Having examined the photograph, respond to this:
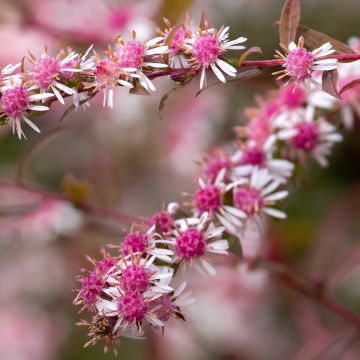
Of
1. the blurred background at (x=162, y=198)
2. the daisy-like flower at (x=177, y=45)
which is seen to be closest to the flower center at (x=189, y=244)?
the daisy-like flower at (x=177, y=45)

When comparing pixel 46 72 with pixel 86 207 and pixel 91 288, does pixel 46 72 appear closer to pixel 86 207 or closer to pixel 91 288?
pixel 91 288

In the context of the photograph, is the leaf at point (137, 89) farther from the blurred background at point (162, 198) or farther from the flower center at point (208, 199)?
the blurred background at point (162, 198)

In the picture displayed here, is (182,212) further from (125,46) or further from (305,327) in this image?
(305,327)

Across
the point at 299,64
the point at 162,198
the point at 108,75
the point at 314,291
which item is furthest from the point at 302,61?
the point at 162,198

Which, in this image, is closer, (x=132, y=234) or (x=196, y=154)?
(x=132, y=234)

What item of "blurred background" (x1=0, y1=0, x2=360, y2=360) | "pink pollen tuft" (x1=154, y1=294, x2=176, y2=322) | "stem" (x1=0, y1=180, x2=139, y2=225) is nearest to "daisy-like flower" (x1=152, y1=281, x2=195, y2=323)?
"pink pollen tuft" (x1=154, y1=294, x2=176, y2=322)

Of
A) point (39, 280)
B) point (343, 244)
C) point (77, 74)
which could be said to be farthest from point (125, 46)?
point (39, 280)
